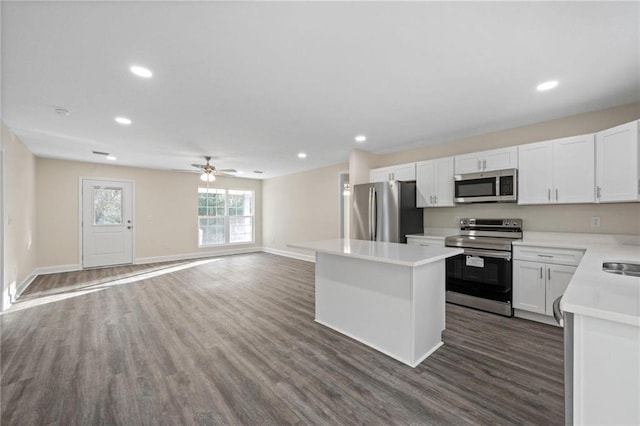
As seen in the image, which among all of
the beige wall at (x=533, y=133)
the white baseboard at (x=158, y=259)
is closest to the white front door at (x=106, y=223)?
the white baseboard at (x=158, y=259)

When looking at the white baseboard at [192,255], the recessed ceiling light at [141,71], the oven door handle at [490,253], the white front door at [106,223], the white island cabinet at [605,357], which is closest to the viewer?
the white island cabinet at [605,357]

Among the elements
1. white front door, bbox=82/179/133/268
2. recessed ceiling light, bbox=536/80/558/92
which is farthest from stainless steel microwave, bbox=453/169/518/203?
white front door, bbox=82/179/133/268

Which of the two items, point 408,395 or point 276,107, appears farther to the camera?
point 276,107

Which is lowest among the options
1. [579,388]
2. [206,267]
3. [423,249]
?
[206,267]

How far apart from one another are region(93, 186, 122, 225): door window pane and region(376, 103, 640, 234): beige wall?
23.5 feet

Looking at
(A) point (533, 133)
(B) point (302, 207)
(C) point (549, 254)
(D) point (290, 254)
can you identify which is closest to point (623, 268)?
(C) point (549, 254)

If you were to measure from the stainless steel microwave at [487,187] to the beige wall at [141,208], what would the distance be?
659 centimetres

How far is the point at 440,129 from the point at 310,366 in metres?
3.47

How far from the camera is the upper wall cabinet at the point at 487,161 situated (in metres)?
3.46

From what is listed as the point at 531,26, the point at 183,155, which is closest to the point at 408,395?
the point at 531,26

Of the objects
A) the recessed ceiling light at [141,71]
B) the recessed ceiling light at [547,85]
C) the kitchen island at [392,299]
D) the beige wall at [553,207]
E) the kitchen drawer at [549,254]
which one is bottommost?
the kitchen island at [392,299]

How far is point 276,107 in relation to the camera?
9.76 feet

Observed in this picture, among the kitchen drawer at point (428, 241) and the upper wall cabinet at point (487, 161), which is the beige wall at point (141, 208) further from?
the upper wall cabinet at point (487, 161)

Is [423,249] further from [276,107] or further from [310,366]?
[276,107]
